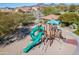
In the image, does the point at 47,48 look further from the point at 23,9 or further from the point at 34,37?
the point at 23,9

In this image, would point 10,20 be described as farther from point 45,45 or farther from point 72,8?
point 72,8

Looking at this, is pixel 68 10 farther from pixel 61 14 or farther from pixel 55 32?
pixel 55 32

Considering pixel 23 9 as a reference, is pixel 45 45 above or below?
below

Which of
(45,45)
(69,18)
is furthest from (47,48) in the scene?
(69,18)

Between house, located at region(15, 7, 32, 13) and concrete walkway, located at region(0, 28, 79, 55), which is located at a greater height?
house, located at region(15, 7, 32, 13)

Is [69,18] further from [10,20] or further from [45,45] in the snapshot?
[10,20]

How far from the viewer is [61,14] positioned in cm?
139

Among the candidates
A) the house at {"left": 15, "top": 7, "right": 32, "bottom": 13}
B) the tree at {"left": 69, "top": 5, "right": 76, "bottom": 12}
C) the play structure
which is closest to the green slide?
the play structure

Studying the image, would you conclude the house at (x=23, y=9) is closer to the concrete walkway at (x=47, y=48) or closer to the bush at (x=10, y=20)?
the bush at (x=10, y=20)

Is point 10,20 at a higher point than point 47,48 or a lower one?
higher

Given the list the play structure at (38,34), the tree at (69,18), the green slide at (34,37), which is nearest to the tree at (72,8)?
the tree at (69,18)

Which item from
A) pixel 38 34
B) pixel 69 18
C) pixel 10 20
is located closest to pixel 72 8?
pixel 69 18

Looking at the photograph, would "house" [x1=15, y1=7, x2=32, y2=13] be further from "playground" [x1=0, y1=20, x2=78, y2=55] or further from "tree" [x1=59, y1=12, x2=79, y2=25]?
"tree" [x1=59, y1=12, x2=79, y2=25]

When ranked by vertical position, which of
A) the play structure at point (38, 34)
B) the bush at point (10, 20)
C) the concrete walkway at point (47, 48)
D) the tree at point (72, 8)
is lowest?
the concrete walkway at point (47, 48)
